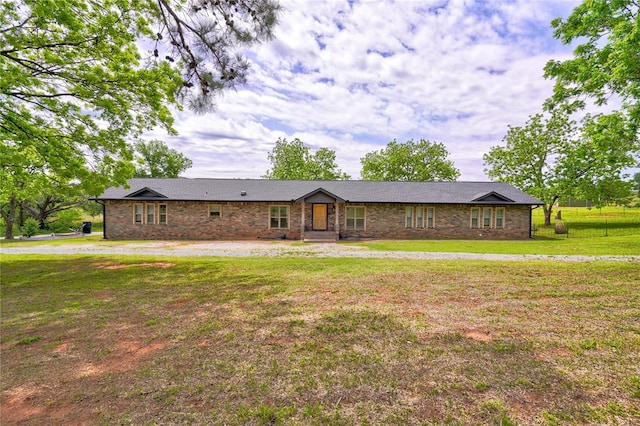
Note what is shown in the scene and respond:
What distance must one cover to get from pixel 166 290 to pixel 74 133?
19.8 ft

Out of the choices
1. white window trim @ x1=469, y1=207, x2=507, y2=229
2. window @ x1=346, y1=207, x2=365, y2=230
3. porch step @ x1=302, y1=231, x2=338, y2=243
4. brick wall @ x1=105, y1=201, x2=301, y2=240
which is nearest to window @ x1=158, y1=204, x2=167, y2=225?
brick wall @ x1=105, y1=201, x2=301, y2=240

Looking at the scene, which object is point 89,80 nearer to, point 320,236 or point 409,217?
point 320,236

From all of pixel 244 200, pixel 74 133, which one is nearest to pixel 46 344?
pixel 74 133

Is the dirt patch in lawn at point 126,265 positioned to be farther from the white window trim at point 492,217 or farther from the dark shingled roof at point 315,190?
the white window trim at point 492,217

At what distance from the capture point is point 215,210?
812 inches

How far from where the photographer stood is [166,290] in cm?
702

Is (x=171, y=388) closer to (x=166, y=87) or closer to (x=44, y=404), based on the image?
(x=44, y=404)

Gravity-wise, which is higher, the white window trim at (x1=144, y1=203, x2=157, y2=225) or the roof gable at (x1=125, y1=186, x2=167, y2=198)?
the roof gable at (x1=125, y1=186, x2=167, y2=198)

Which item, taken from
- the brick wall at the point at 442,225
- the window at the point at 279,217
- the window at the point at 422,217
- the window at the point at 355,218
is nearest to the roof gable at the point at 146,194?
the window at the point at 279,217

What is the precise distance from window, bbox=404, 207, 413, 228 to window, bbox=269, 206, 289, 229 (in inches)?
343

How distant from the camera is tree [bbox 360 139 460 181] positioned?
4322 centimetres

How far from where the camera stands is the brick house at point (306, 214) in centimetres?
2025

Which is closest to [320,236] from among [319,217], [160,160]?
[319,217]

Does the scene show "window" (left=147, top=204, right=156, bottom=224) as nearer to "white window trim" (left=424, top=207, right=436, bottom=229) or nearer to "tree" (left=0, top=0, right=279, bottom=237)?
"tree" (left=0, top=0, right=279, bottom=237)
